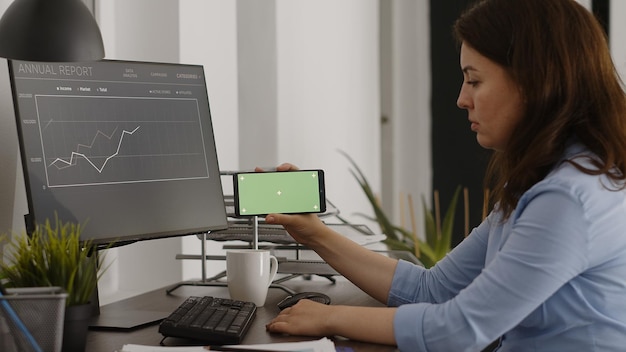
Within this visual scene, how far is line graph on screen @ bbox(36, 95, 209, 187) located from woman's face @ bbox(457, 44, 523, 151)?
588mm

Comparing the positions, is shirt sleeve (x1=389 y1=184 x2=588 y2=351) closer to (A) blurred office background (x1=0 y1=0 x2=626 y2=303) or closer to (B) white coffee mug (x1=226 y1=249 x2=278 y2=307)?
(B) white coffee mug (x1=226 y1=249 x2=278 y2=307)

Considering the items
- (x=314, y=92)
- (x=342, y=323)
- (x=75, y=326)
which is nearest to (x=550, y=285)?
(x=342, y=323)

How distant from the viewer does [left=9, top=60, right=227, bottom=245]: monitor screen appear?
133 centimetres

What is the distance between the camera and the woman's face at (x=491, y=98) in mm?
1276

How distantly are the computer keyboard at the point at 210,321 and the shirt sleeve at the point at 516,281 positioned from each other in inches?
10.0

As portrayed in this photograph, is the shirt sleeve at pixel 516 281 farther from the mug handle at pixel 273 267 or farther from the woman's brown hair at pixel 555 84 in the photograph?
the mug handle at pixel 273 267

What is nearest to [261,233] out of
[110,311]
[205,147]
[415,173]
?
[205,147]

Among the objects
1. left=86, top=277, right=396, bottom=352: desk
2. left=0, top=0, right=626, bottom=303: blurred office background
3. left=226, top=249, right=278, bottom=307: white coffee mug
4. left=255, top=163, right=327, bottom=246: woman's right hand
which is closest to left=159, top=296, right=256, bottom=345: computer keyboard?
left=86, top=277, right=396, bottom=352: desk

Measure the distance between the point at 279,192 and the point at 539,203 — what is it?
1.82 ft

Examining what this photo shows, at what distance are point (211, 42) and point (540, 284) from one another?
57.0 inches

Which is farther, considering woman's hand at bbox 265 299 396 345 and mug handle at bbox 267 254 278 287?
mug handle at bbox 267 254 278 287

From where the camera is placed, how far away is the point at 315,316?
1.26 m

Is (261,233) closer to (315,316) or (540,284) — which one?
(315,316)

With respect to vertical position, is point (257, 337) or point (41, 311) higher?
point (41, 311)
